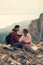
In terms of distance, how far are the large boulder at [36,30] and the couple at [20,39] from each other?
0.32 ft

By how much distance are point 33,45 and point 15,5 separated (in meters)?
1.00

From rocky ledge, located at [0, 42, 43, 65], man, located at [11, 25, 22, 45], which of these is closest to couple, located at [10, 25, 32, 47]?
man, located at [11, 25, 22, 45]

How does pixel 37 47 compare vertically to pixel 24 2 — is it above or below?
below

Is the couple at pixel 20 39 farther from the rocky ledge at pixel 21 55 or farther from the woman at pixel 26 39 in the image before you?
the rocky ledge at pixel 21 55

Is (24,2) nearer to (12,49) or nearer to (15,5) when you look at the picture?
(15,5)

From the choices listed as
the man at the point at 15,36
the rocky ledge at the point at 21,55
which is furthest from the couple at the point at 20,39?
the rocky ledge at the point at 21,55

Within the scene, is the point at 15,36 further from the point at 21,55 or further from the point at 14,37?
the point at 21,55

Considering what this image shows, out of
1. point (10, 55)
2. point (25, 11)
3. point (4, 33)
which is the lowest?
point (10, 55)

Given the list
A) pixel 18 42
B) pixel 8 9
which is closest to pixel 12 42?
pixel 18 42

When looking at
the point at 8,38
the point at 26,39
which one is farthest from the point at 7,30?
the point at 26,39

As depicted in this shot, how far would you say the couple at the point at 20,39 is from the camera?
4.19m

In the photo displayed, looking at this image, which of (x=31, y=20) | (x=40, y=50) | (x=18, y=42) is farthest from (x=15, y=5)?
(x=40, y=50)

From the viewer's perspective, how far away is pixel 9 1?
4.45 m

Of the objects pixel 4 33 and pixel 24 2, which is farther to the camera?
pixel 24 2
